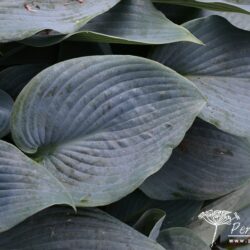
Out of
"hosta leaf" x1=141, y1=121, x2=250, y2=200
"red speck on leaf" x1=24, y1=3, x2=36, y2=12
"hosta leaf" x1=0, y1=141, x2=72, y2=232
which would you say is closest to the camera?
"hosta leaf" x1=0, y1=141, x2=72, y2=232

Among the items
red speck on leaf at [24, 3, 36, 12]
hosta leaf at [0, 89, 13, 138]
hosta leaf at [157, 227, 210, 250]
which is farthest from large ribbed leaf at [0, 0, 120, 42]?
hosta leaf at [157, 227, 210, 250]

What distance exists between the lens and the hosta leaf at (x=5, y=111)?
91 centimetres

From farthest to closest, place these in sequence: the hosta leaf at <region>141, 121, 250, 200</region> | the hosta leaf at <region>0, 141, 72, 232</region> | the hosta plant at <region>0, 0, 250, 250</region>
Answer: the hosta leaf at <region>141, 121, 250, 200</region> < the hosta plant at <region>0, 0, 250, 250</region> < the hosta leaf at <region>0, 141, 72, 232</region>

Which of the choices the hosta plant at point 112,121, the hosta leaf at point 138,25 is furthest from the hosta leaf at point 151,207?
the hosta leaf at point 138,25

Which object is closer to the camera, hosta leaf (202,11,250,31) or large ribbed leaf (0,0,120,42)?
large ribbed leaf (0,0,120,42)

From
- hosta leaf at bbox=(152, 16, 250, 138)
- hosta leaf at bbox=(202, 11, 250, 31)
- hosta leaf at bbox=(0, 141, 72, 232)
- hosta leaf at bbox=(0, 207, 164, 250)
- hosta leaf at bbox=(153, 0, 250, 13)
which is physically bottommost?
hosta leaf at bbox=(0, 207, 164, 250)

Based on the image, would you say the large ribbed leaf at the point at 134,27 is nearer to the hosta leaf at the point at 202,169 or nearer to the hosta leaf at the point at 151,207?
the hosta leaf at the point at 202,169

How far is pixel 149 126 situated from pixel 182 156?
0.66 feet

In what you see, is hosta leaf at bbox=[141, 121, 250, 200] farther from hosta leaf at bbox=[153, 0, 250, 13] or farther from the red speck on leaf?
the red speck on leaf

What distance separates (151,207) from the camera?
1116mm

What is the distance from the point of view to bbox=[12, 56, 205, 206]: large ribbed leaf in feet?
2.84

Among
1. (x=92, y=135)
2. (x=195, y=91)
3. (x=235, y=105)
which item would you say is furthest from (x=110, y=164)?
(x=235, y=105)

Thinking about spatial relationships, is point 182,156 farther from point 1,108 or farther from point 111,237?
point 1,108

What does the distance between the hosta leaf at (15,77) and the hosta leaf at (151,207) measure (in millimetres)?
292
